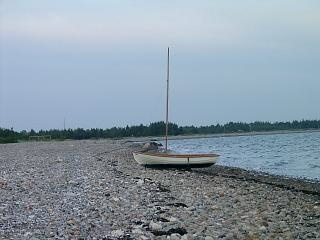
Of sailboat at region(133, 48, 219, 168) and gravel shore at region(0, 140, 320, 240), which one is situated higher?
sailboat at region(133, 48, 219, 168)

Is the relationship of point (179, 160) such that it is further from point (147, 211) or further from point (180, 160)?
point (147, 211)

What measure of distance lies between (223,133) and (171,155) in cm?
17350

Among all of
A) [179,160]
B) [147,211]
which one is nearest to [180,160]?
[179,160]

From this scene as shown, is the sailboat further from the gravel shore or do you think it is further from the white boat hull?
the gravel shore

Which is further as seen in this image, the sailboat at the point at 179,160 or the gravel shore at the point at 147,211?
the sailboat at the point at 179,160

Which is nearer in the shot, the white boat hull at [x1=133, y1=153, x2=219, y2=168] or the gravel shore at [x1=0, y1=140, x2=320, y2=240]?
the gravel shore at [x1=0, y1=140, x2=320, y2=240]

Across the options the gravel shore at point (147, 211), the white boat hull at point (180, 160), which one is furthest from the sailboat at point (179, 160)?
the gravel shore at point (147, 211)

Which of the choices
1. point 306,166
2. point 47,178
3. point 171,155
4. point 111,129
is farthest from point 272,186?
point 111,129

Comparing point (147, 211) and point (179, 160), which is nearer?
point (147, 211)

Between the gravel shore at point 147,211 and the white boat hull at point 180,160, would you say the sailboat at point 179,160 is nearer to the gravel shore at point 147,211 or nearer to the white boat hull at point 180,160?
the white boat hull at point 180,160

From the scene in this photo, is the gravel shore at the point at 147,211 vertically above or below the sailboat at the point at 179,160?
below

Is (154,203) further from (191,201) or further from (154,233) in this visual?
(154,233)

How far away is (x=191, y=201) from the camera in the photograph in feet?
49.2

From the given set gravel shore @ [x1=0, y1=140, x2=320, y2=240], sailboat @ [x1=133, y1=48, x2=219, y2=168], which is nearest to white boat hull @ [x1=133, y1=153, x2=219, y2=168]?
sailboat @ [x1=133, y1=48, x2=219, y2=168]
